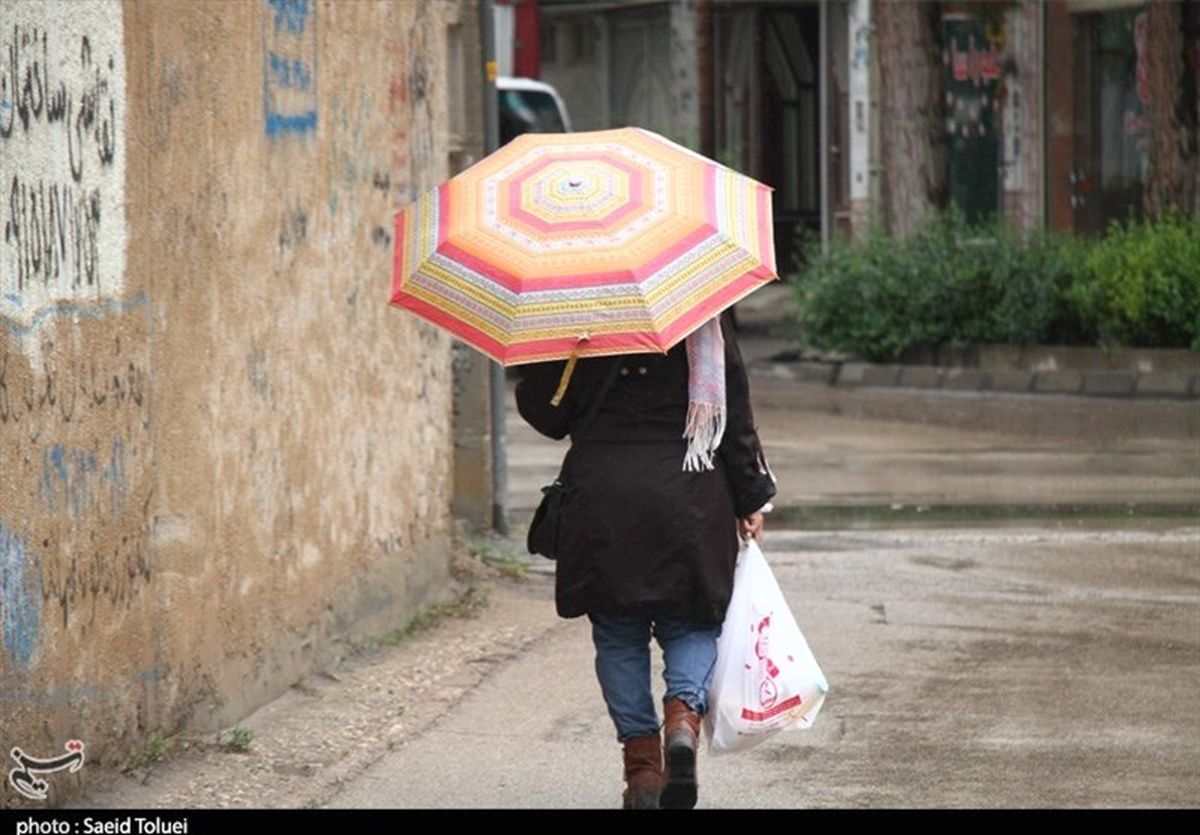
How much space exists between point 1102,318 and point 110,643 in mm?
14036

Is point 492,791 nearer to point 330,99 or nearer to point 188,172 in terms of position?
point 188,172

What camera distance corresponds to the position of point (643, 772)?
610 centimetres

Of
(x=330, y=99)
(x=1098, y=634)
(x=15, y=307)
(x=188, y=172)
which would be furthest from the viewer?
(x=1098, y=634)

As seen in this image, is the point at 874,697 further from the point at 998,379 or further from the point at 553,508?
the point at 998,379

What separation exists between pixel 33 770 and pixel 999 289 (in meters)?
15.1

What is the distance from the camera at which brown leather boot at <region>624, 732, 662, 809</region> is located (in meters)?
6.07

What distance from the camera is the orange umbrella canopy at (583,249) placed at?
573cm

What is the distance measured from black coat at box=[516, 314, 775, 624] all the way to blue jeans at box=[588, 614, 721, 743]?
0.12 meters

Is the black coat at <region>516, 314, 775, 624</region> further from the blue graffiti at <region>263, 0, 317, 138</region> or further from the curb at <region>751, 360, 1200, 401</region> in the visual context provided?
the curb at <region>751, 360, 1200, 401</region>

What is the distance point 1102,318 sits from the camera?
63.1 feet

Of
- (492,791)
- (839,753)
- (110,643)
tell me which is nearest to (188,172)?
(110,643)

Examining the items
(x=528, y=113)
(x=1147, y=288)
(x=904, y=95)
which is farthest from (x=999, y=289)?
(x=528, y=113)

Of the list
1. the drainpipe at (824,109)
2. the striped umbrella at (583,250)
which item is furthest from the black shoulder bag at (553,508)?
the drainpipe at (824,109)

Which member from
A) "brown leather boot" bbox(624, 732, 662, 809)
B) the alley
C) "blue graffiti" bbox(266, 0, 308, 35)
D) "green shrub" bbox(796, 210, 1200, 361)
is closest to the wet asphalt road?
the alley
